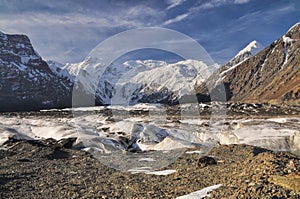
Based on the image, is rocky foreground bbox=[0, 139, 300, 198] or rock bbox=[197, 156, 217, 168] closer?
rocky foreground bbox=[0, 139, 300, 198]

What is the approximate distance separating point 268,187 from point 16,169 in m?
20.2

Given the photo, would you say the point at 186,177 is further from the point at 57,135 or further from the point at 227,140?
the point at 57,135

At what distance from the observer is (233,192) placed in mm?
11930

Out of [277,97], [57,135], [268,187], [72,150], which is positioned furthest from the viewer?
[277,97]

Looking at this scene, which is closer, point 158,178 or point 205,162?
point 158,178

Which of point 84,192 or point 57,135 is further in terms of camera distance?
point 57,135

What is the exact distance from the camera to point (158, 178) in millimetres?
18906

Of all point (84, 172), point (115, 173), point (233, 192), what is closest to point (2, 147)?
point (84, 172)

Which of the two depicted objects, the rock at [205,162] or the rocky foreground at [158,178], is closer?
the rocky foreground at [158,178]

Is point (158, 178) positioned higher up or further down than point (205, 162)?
further down

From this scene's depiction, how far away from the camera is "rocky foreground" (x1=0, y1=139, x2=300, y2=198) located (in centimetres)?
1193

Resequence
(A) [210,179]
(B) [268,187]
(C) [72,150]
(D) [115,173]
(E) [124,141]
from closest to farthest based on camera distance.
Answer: (B) [268,187], (A) [210,179], (D) [115,173], (C) [72,150], (E) [124,141]

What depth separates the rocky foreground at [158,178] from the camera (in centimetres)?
1193

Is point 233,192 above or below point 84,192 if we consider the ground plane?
above
